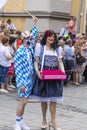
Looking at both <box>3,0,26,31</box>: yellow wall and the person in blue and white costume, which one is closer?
the person in blue and white costume

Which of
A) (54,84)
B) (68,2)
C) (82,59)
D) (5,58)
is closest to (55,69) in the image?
(54,84)

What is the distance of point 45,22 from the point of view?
2025 centimetres

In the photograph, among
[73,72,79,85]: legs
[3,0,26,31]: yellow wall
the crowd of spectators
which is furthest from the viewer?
[3,0,26,31]: yellow wall

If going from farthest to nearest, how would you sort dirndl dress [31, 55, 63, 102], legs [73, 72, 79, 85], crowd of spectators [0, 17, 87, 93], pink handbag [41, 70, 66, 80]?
legs [73, 72, 79, 85] → crowd of spectators [0, 17, 87, 93] → dirndl dress [31, 55, 63, 102] → pink handbag [41, 70, 66, 80]

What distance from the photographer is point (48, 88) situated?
8.05 metres

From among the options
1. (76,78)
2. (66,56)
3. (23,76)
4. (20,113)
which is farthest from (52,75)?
(76,78)

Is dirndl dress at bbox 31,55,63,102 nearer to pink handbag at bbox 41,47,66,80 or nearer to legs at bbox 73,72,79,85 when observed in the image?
pink handbag at bbox 41,47,66,80

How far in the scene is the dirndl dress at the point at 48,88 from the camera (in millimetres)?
8055

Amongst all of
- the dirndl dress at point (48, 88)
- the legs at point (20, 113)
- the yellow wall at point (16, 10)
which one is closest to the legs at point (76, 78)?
the yellow wall at point (16, 10)

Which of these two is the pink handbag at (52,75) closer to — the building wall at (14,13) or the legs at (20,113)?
the legs at (20,113)

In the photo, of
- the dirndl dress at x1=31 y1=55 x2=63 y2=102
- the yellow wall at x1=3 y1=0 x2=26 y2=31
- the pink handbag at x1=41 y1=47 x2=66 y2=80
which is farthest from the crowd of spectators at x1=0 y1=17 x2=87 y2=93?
the pink handbag at x1=41 y1=47 x2=66 y2=80

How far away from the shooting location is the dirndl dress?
8.05 m

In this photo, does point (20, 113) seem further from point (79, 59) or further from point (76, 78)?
point (79, 59)

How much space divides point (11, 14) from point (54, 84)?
1353 centimetres
